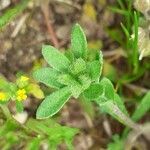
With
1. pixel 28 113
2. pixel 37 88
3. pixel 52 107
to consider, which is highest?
pixel 52 107

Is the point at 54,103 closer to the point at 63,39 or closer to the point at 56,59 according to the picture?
the point at 56,59

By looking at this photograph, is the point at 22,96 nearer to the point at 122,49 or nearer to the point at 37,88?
the point at 37,88

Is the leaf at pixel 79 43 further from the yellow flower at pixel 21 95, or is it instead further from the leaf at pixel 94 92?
the yellow flower at pixel 21 95

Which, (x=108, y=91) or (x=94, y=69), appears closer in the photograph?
(x=94, y=69)

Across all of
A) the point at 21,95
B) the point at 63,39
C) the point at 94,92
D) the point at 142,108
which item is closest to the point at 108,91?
the point at 94,92

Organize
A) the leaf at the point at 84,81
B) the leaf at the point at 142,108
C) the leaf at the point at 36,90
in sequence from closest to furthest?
the leaf at the point at 84,81 → the leaf at the point at 36,90 → the leaf at the point at 142,108

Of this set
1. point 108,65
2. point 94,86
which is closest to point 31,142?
point 94,86

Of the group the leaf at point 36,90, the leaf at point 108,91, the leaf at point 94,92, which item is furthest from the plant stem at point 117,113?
the leaf at point 36,90
